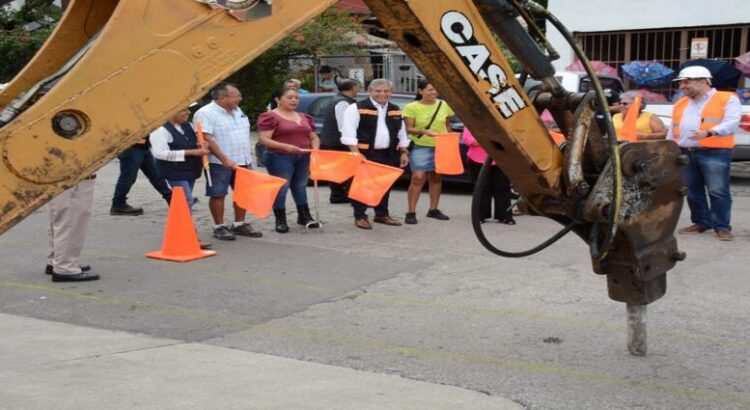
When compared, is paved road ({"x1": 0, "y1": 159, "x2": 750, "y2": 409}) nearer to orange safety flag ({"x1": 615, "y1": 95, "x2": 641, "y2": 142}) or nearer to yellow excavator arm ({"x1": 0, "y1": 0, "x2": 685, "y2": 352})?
yellow excavator arm ({"x1": 0, "y1": 0, "x2": 685, "y2": 352})

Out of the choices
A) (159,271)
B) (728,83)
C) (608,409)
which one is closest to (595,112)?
(608,409)

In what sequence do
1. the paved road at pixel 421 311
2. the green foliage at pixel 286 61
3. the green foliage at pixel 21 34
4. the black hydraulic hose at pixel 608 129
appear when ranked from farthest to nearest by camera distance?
1. the green foliage at pixel 21 34
2. the green foliage at pixel 286 61
3. the paved road at pixel 421 311
4. the black hydraulic hose at pixel 608 129

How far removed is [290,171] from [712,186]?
448cm

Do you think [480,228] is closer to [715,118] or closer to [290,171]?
[715,118]

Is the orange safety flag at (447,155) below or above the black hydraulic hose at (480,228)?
below

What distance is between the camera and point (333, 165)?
10344 millimetres

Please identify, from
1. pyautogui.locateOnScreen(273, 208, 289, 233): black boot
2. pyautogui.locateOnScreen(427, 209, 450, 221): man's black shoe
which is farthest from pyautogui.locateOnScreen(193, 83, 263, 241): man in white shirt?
pyautogui.locateOnScreen(427, 209, 450, 221): man's black shoe

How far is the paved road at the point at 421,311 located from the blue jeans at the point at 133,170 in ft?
4.19

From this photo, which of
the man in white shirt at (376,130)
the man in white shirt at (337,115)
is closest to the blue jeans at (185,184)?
the man in white shirt at (376,130)

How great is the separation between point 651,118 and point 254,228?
471 cm

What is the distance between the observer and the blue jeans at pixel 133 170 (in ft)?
36.7

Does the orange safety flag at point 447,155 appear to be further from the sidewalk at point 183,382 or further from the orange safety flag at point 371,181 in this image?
the sidewalk at point 183,382

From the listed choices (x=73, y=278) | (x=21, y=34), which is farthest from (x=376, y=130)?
(x=21, y=34)

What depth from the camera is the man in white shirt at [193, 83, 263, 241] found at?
377 inches
